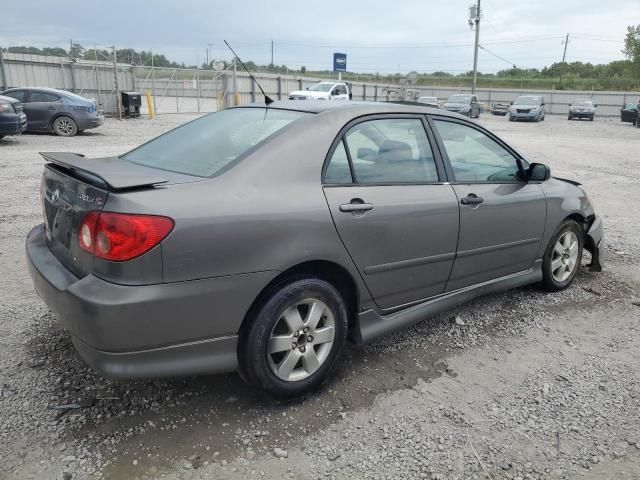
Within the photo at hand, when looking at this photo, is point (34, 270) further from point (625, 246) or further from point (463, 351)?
point (625, 246)

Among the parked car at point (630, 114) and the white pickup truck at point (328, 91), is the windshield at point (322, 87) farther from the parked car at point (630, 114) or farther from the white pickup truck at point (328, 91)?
the parked car at point (630, 114)

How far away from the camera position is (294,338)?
2832mm

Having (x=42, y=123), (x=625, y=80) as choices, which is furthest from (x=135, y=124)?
(x=625, y=80)

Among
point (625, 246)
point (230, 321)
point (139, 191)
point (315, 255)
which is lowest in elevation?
point (625, 246)

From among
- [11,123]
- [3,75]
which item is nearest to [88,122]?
[11,123]

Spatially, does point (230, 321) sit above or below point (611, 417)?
above

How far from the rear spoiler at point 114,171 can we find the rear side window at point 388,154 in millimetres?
959

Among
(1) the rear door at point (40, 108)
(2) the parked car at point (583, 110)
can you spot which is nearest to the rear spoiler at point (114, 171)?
(1) the rear door at point (40, 108)

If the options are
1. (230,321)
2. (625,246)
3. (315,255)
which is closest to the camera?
(230,321)

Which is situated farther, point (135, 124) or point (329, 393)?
point (135, 124)

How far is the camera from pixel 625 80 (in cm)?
5825

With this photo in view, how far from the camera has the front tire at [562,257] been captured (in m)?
4.48

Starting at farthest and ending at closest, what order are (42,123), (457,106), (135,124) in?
(457,106)
(135,124)
(42,123)

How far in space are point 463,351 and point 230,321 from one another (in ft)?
5.90
